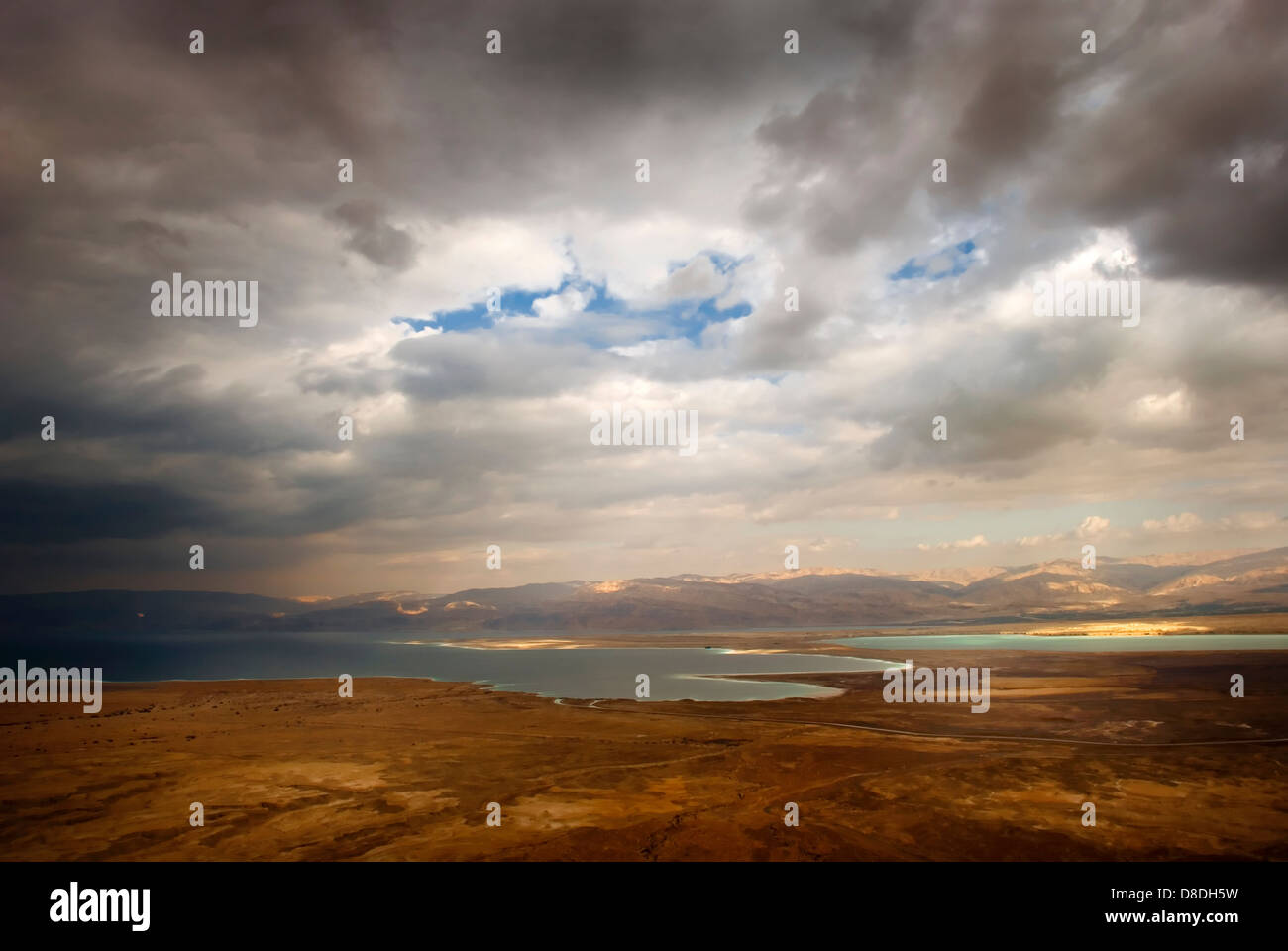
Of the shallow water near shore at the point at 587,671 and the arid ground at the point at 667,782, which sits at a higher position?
the arid ground at the point at 667,782

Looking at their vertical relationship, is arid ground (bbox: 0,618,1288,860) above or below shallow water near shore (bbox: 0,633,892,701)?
above

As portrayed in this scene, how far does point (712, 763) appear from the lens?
24.9m

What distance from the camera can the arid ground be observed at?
1616cm

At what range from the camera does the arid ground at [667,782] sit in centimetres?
1616

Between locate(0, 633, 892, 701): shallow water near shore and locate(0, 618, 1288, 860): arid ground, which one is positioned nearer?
locate(0, 618, 1288, 860): arid ground

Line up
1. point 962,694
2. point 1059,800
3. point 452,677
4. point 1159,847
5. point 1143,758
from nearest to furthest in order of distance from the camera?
1. point 1159,847
2. point 1059,800
3. point 1143,758
4. point 962,694
5. point 452,677

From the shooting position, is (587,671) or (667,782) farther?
(587,671)

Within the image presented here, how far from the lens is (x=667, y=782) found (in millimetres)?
22141

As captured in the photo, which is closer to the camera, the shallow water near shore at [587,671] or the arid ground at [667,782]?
the arid ground at [667,782]

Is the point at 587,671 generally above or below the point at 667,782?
below
